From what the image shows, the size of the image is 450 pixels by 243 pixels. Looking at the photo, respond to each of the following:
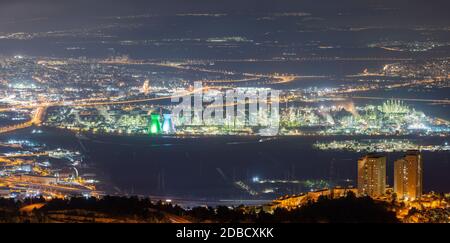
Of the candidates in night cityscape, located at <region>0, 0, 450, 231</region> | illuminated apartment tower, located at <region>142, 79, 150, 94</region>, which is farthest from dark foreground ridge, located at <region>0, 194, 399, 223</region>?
illuminated apartment tower, located at <region>142, 79, 150, 94</region>

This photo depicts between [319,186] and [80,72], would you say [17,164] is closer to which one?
[319,186]

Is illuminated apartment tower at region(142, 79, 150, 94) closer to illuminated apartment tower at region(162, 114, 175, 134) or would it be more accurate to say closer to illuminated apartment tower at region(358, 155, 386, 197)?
illuminated apartment tower at region(162, 114, 175, 134)

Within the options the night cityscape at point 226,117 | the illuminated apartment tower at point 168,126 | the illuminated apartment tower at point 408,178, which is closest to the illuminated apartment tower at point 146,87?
the night cityscape at point 226,117

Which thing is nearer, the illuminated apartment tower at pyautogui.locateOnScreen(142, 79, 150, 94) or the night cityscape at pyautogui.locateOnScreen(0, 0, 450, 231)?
the night cityscape at pyautogui.locateOnScreen(0, 0, 450, 231)

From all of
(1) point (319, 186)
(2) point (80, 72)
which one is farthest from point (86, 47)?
(1) point (319, 186)

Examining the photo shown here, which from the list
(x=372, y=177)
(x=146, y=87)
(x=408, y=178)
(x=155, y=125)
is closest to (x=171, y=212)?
(x=372, y=177)

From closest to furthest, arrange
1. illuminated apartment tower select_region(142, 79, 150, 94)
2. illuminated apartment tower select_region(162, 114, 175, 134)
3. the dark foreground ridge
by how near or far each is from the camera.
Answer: the dark foreground ridge, illuminated apartment tower select_region(162, 114, 175, 134), illuminated apartment tower select_region(142, 79, 150, 94)
